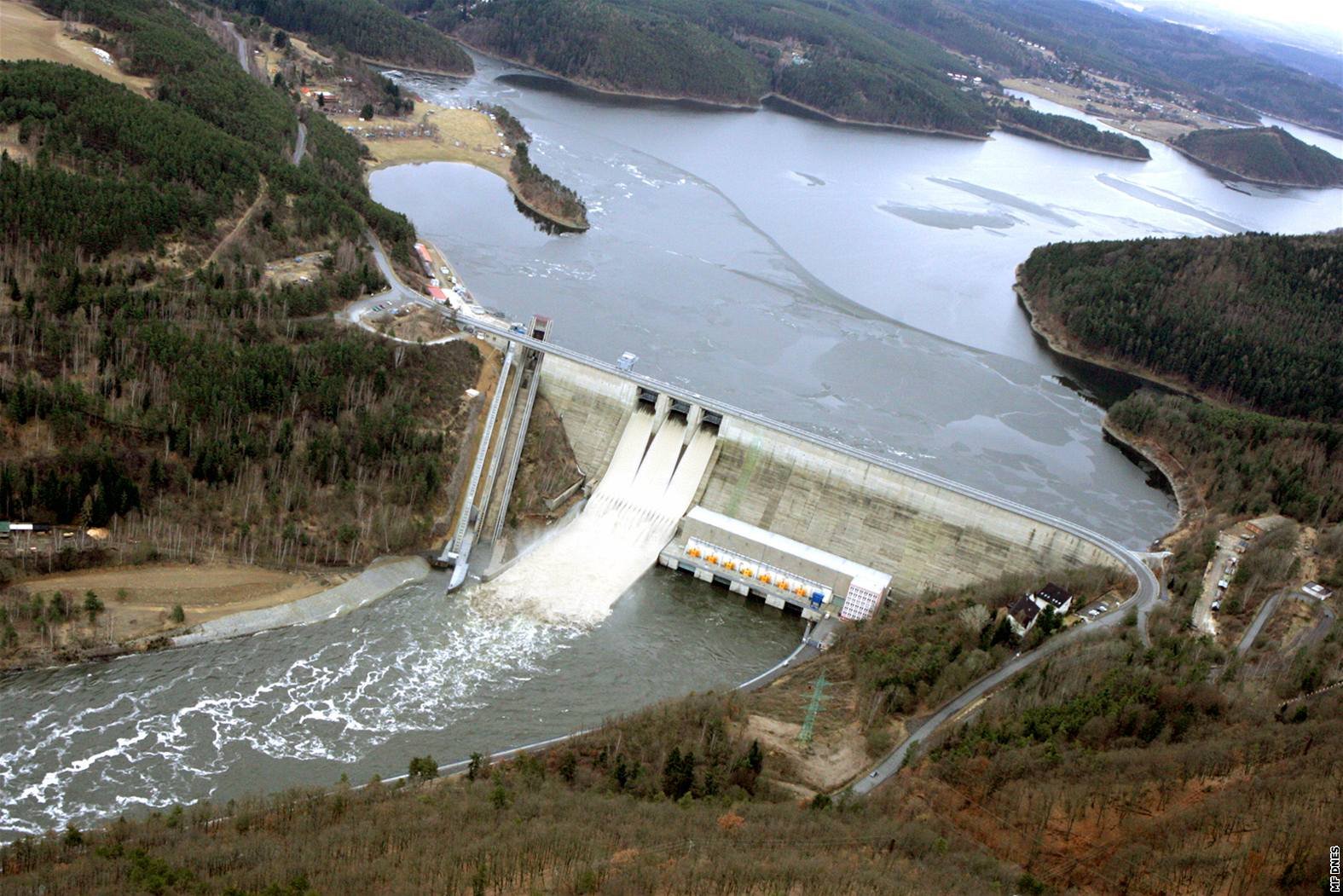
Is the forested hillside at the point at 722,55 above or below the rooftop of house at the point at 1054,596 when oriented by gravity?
above

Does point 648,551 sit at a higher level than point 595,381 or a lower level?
lower

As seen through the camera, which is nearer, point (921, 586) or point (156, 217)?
point (921, 586)

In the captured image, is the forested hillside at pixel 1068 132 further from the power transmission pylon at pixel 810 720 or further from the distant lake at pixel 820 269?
the power transmission pylon at pixel 810 720

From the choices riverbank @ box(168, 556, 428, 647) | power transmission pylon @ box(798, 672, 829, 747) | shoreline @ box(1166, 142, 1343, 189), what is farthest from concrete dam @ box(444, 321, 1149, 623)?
shoreline @ box(1166, 142, 1343, 189)

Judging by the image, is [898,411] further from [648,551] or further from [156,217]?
[156,217]

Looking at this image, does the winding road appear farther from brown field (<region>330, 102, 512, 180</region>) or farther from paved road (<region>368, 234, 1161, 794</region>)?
paved road (<region>368, 234, 1161, 794</region>)

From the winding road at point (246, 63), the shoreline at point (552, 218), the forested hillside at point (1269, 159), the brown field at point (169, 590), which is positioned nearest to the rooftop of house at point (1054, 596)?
the brown field at point (169, 590)

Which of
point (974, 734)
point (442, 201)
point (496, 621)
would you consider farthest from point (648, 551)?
point (442, 201)

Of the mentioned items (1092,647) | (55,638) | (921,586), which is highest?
(1092,647)
